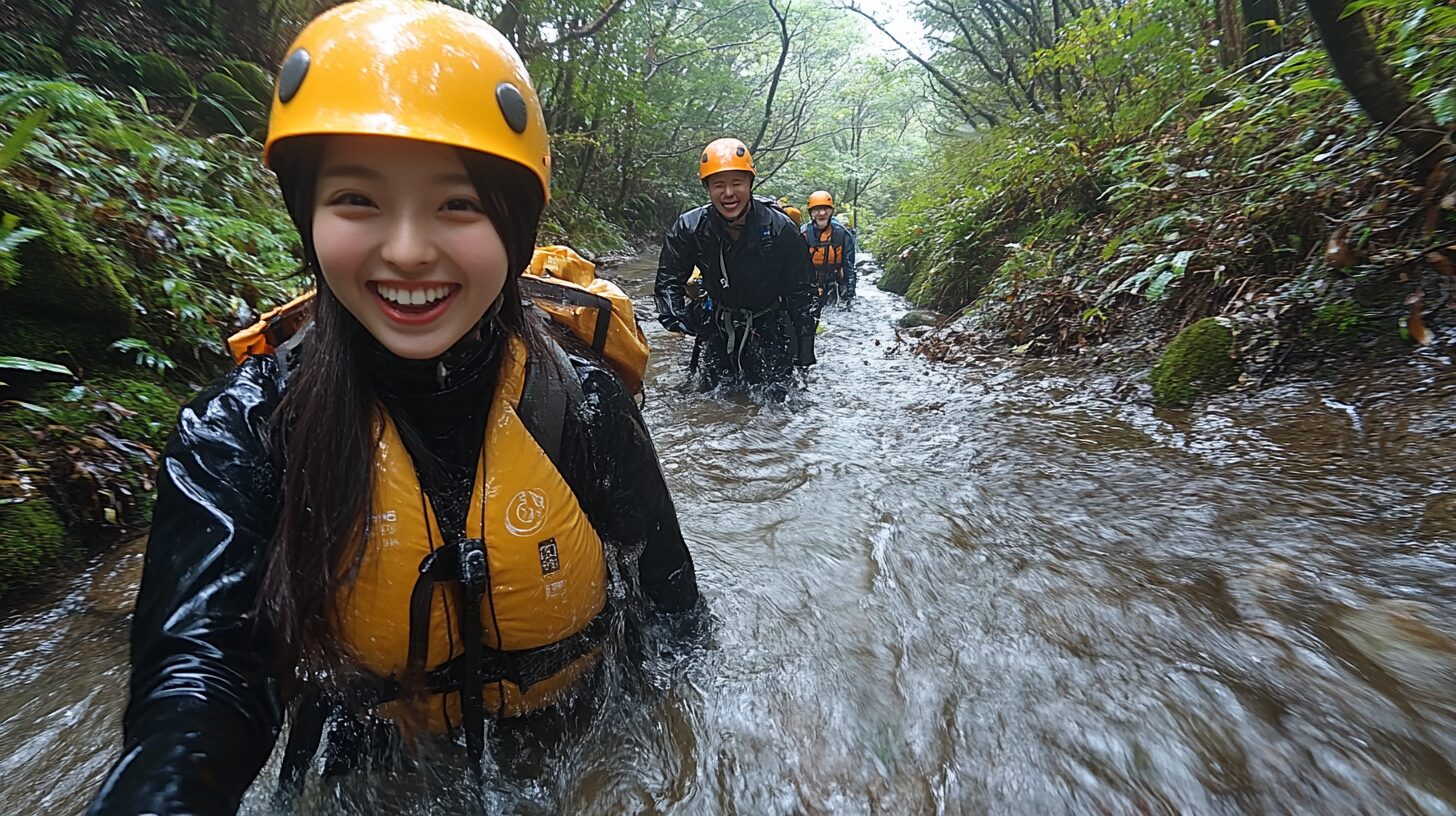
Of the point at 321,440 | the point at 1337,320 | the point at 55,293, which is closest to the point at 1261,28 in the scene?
the point at 1337,320

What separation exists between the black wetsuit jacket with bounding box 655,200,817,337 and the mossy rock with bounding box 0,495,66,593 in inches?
176

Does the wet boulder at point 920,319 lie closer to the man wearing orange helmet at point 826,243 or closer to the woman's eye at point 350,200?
the man wearing orange helmet at point 826,243

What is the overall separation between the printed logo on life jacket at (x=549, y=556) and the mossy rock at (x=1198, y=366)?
4.18m

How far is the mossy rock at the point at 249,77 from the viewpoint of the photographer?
27.4ft

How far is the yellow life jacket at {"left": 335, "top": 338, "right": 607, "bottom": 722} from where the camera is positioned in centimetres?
162

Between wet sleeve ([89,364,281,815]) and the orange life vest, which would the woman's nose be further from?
the orange life vest

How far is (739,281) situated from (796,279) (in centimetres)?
55

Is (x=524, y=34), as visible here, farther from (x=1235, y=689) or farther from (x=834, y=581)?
(x=1235, y=689)

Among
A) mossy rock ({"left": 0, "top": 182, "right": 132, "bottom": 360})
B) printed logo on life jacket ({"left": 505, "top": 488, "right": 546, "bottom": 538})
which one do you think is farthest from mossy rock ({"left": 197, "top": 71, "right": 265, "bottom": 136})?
printed logo on life jacket ({"left": 505, "top": 488, "right": 546, "bottom": 538})

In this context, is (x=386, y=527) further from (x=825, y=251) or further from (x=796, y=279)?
(x=825, y=251)

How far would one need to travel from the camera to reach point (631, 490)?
2.01m

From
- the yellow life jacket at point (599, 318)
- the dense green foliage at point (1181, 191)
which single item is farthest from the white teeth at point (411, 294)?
the dense green foliage at point (1181, 191)

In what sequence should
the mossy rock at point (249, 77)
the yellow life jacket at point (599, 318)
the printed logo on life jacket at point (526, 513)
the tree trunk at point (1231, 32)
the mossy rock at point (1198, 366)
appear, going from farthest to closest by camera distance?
1. the mossy rock at point (249, 77)
2. the tree trunk at point (1231, 32)
3. the mossy rock at point (1198, 366)
4. the yellow life jacket at point (599, 318)
5. the printed logo on life jacket at point (526, 513)

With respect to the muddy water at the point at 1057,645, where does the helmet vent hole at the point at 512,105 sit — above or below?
above
